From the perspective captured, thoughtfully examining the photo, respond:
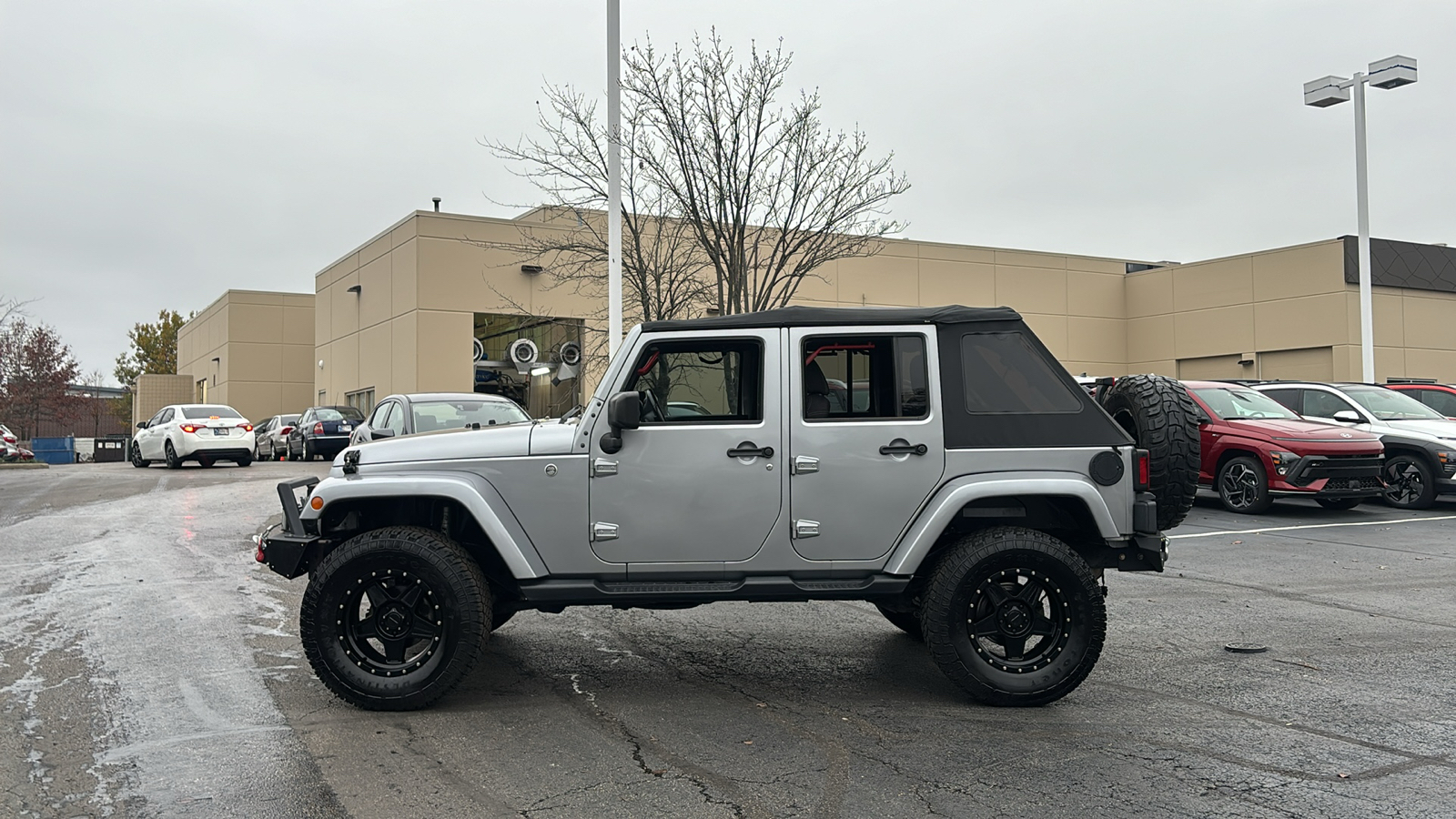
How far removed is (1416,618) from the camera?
746cm

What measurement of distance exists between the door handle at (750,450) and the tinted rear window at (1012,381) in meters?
1.04

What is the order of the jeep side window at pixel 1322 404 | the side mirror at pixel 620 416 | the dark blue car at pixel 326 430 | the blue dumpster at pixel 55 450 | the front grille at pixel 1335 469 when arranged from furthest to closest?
1. the blue dumpster at pixel 55 450
2. the dark blue car at pixel 326 430
3. the jeep side window at pixel 1322 404
4. the front grille at pixel 1335 469
5. the side mirror at pixel 620 416

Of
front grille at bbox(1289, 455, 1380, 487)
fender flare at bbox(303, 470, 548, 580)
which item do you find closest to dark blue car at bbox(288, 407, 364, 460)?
front grille at bbox(1289, 455, 1380, 487)

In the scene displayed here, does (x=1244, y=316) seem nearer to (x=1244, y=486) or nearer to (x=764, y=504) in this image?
(x=1244, y=486)

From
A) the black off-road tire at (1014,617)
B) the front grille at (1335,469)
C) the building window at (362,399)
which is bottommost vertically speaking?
the black off-road tire at (1014,617)

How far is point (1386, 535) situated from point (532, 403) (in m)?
25.8

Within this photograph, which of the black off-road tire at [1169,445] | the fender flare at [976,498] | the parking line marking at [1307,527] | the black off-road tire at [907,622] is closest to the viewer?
the fender flare at [976,498]

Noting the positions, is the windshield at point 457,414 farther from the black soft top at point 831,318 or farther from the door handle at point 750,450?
the door handle at point 750,450

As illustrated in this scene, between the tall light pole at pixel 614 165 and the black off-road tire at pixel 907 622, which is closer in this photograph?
the black off-road tire at pixel 907 622

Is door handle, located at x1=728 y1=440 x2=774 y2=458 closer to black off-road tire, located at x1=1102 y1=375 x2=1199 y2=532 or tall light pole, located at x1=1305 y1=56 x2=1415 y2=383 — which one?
black off-road tire, located at x1=1102 y1=375 x2=1199 y2=532

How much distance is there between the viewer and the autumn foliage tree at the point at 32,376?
51344mm

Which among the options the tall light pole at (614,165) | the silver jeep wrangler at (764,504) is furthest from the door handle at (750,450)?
the tall light pole at (614,165)

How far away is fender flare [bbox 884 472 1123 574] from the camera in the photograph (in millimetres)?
5281

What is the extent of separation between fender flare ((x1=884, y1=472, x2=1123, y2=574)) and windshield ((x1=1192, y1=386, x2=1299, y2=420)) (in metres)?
9.85
